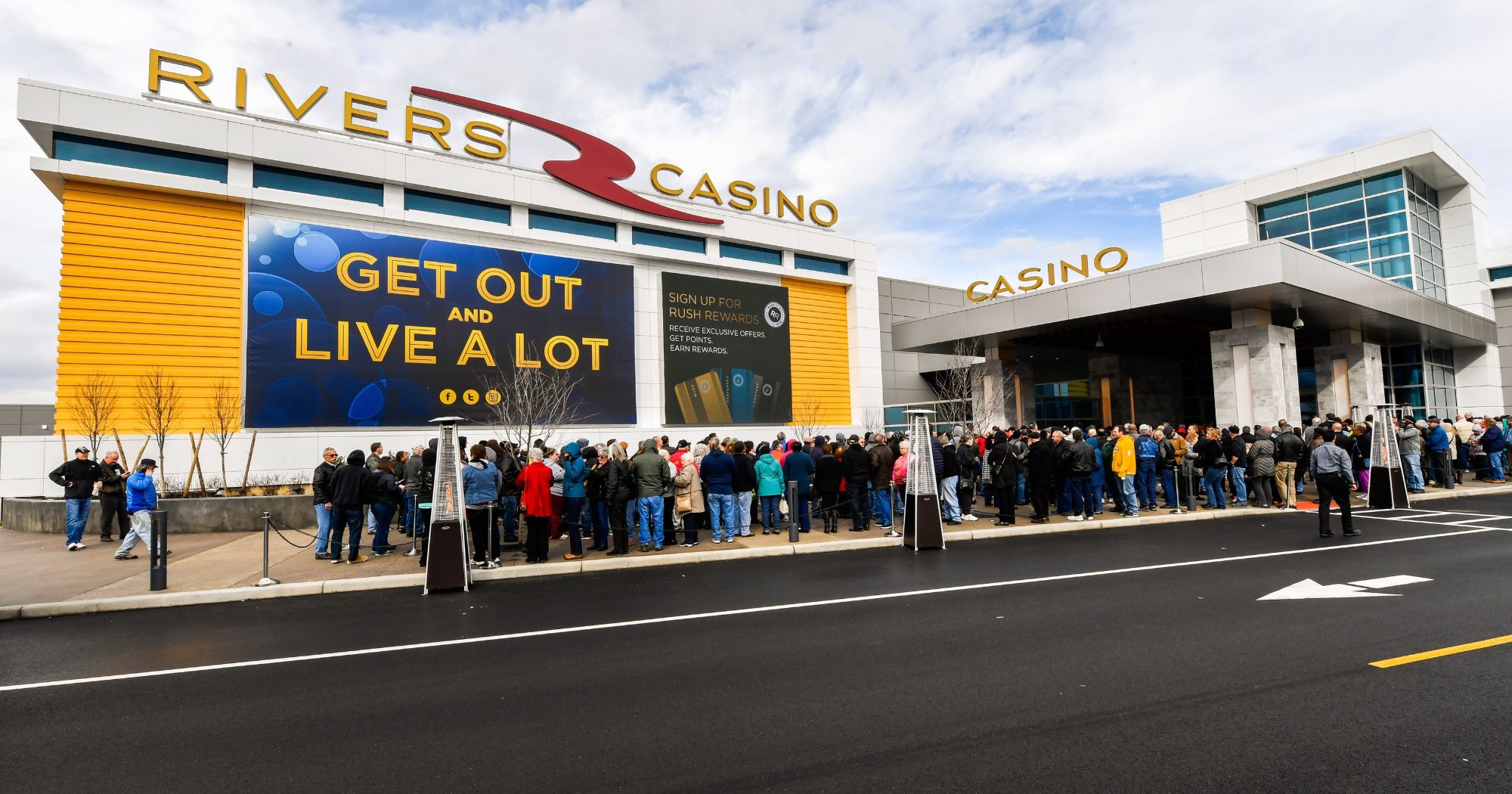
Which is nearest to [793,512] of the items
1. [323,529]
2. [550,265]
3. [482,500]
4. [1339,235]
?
[482,500]

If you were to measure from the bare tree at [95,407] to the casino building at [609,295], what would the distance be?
186 millimetres

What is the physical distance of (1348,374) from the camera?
26359mm

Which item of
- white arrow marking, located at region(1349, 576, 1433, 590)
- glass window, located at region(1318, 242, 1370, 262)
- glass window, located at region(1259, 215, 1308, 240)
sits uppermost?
glass window, located at region(1259, 215, 1308, 240)

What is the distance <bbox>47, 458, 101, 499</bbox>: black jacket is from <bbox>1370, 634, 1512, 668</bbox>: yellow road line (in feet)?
62.6

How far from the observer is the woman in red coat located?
1098 centimetres

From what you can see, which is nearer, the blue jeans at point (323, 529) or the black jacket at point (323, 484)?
the black jacket at point (323, 484)

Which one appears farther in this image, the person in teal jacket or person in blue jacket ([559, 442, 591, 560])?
the person in teal jacket

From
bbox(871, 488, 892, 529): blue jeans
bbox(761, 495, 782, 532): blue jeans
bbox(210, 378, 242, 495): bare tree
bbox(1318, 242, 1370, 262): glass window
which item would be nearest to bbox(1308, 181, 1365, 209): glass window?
bbox(1318, 242, 1370, 262): glass window

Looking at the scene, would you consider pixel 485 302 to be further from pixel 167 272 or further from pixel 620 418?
pixel 167 272

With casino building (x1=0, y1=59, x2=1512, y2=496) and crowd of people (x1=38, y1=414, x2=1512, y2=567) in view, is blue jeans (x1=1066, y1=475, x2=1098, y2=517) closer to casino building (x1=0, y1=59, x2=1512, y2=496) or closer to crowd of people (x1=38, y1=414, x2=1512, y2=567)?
crowd of people (x1=38, y1=414, x2=1512, y2=567)

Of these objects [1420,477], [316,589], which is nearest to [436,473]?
[316,589]

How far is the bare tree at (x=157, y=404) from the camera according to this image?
17.8 metres

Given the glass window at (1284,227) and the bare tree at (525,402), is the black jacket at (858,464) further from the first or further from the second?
the glass window at (1284,227)

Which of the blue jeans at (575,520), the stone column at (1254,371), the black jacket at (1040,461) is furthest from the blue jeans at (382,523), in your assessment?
the stone column at (1254,371)
